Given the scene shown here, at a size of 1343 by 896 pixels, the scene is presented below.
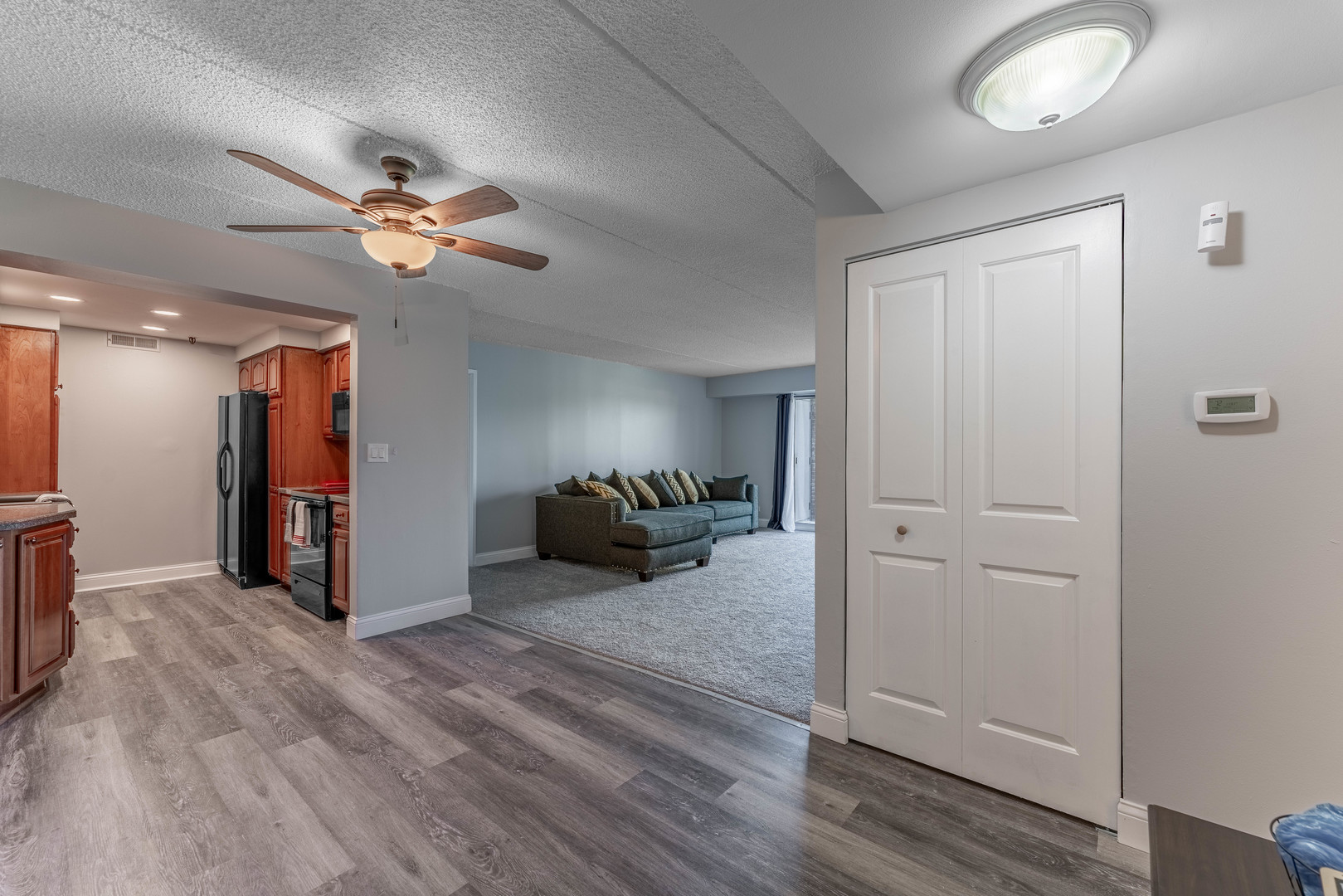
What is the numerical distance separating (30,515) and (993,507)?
167 inches

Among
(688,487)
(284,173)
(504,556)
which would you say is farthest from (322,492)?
(688,487)

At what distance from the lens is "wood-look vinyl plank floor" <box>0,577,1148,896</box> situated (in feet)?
5.11

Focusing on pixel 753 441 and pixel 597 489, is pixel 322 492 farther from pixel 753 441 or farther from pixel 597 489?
pixel 753 441

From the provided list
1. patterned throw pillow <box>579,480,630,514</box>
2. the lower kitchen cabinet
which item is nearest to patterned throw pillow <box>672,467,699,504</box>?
patterned throw pillow <box>579,480,630,514</box>

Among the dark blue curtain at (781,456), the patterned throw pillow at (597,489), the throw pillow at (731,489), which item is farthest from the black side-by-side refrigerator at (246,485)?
the dark blue curtain at (781,456)

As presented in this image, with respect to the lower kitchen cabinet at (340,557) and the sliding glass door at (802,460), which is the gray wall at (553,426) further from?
the lower kitchen cabinet at (340,557)

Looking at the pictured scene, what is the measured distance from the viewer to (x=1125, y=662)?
5.61 ft

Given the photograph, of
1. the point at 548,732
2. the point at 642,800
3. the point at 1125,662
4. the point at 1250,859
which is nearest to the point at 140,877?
the point at 548,732

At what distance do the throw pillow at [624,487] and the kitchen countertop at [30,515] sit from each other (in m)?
4.35

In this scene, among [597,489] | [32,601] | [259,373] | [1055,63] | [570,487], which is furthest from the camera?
[570,487]

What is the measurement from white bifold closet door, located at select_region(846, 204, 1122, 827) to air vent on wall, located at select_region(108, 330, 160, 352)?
6.17 meters

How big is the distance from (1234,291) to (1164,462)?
503 mm

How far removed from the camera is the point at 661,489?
712 centimetres

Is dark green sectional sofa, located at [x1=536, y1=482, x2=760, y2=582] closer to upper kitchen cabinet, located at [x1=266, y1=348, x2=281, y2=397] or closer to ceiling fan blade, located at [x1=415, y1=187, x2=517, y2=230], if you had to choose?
upper kitchen cabinet, located at [x1=266, y1=348, x2=281, y2=397]
